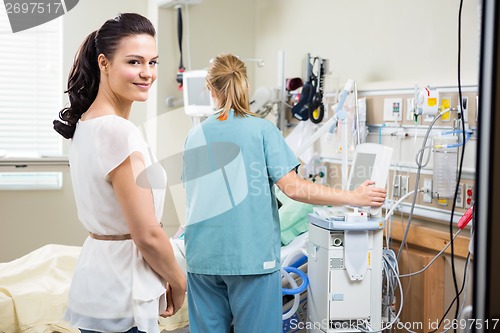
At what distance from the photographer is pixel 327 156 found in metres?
3.57

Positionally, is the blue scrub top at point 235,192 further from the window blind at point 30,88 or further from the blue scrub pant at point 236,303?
the window blind at point 30,88

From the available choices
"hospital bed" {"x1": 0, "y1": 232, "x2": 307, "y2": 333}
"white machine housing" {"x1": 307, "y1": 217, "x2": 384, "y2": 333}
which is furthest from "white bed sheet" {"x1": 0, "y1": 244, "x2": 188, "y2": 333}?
"white machine housing" {"x1": 307, "y1": 217, "x2": 384, "y2": 333}

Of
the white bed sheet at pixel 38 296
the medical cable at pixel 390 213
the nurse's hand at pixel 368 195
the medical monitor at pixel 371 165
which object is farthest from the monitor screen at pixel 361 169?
the white bed sheet at pixel 38 296

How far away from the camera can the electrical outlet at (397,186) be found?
9.98 ft

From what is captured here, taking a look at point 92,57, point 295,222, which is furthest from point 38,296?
point 92,57

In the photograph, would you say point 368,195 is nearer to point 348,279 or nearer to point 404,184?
point 348,279

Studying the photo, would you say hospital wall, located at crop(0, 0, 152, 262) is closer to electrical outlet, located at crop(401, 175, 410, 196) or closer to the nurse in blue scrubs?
the nurse in blue scrubs

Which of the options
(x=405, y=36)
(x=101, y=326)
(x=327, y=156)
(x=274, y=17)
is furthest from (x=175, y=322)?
(x=274, y=17)

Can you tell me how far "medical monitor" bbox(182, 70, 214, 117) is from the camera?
152 inches

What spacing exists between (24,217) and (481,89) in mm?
3914

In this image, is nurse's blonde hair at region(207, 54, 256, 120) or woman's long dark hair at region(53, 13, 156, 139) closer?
woman's long dark hair at region(53, 13, 156, 139)

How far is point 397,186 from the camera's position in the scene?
3053 mm

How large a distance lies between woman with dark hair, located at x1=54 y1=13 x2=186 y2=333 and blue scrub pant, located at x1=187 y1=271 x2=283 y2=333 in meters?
1.06

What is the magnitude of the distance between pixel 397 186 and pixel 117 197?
212 cm
